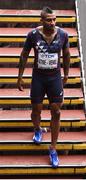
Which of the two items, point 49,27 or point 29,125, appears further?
point 29,125

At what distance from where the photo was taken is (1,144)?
5793mm

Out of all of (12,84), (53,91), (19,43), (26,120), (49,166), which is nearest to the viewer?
(53,91)

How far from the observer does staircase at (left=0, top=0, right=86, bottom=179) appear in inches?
221

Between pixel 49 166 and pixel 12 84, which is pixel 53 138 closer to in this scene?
pixel 49 166

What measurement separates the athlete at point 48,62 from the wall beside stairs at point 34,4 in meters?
2.37

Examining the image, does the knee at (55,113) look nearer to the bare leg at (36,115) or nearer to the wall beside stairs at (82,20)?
the bare leg at (36,115)

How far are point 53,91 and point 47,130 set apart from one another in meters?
0.96

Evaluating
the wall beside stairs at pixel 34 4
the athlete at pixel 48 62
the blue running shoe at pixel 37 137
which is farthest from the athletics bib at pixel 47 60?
the wall beside stairs at pixel 34 4

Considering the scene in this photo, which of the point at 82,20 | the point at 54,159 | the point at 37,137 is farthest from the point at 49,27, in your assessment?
the point at 82,20

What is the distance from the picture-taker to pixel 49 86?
5.21 meters

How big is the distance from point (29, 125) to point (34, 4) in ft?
7.79

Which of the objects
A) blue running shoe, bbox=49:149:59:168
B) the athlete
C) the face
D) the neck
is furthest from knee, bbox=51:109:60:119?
the face

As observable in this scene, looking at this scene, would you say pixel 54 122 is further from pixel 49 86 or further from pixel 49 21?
pixel 49 21

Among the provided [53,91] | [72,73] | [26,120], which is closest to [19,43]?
[72,73]
